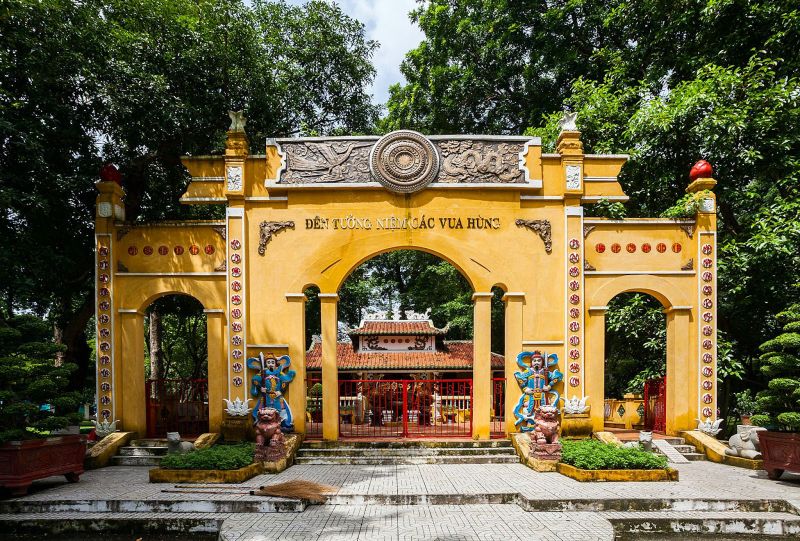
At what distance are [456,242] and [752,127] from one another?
686cm

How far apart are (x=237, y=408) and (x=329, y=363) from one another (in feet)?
6.54

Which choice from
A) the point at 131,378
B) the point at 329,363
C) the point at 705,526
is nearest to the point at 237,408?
the point at 329,363

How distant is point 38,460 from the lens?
8117 millimetres

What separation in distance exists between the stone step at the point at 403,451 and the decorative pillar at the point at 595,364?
74.8 inches

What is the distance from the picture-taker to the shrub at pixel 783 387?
326 inches

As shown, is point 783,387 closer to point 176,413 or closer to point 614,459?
point 614,459

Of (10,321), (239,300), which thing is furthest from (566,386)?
(10,321)

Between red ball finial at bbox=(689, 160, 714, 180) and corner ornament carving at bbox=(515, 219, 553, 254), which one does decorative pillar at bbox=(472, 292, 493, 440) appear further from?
red ball finial at bbox=(689, 160, 714, 180)

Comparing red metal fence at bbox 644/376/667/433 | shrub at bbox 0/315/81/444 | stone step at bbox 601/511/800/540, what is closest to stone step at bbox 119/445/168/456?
shrub at bbox 0/315/81/444

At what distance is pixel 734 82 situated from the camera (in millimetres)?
11250

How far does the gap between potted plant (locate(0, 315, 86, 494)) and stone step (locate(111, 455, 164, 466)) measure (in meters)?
1.18

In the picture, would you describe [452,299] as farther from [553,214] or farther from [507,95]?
[553,214]

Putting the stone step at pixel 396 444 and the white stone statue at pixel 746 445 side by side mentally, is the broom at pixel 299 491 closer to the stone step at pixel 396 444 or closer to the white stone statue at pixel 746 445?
the stone step at pixel 396 444

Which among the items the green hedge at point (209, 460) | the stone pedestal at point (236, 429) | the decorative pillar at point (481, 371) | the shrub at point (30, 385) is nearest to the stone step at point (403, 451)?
the decorative pillar at point (481, 371)
